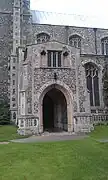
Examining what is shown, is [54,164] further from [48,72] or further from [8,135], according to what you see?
[48,72]

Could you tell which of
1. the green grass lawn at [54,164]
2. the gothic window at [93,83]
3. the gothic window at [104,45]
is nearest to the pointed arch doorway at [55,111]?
the gothic window at [93,83]

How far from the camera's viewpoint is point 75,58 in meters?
18.1

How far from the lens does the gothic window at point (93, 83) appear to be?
73.1 feet

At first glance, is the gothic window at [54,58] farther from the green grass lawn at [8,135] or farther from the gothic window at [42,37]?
the gothic window at [42,37]

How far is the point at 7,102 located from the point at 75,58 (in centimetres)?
1076

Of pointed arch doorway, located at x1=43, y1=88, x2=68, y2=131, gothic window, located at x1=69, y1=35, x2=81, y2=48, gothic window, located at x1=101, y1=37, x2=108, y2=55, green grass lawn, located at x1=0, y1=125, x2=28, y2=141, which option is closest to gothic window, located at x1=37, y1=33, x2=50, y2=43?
gothic window, located at x1=69, y1=35, x2=81, y2=48

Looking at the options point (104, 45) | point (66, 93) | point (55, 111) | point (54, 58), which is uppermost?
point (104, 45)

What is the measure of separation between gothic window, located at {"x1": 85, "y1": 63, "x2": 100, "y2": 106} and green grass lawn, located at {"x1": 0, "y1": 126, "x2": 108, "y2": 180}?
13.2 m

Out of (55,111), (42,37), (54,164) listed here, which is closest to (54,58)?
(55,111)

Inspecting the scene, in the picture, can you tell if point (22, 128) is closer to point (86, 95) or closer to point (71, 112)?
point (71, 112)

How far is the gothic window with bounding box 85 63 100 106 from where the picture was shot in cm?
2228

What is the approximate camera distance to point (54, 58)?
1786 centimetres

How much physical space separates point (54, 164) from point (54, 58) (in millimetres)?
11970

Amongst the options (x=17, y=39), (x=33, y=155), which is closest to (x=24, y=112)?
(x=33, y=155)
